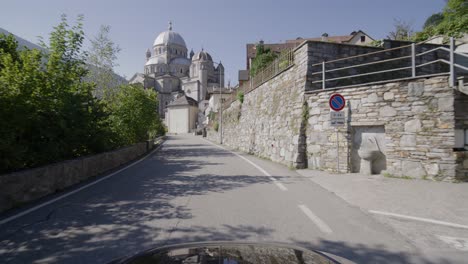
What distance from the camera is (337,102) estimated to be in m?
9.73

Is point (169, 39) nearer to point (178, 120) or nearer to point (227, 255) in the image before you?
point (178, 120)

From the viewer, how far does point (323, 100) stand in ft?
35.4

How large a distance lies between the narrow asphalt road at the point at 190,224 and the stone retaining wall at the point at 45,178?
73cm

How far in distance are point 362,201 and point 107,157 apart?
9.23m

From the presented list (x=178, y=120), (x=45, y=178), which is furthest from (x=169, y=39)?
(x=45, y=178)

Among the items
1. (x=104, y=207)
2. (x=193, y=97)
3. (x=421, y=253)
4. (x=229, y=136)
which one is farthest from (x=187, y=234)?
(x=193, y=97)

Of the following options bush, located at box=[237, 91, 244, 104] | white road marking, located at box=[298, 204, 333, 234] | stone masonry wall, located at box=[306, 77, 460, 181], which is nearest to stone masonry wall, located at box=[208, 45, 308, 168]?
bush, located at box=[237, 91, 244, 104]

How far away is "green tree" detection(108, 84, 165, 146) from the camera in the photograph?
16519 mm

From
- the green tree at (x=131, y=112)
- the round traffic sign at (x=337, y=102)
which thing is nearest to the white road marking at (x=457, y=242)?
the round traffic sign at (x=337, y=102)

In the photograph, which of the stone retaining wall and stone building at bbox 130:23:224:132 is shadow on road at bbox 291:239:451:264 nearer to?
the stone retaining wall

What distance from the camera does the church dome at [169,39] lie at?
97.9m

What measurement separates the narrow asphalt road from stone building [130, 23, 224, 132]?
89110 mm

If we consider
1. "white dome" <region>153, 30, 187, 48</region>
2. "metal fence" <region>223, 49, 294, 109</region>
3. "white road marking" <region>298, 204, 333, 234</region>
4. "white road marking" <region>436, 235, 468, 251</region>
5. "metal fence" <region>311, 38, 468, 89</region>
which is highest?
"white dome" <region>153, 30, 187, 48</region>

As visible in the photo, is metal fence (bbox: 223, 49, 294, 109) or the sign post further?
metal fence (bbox: 223, 49, 294, 109)
